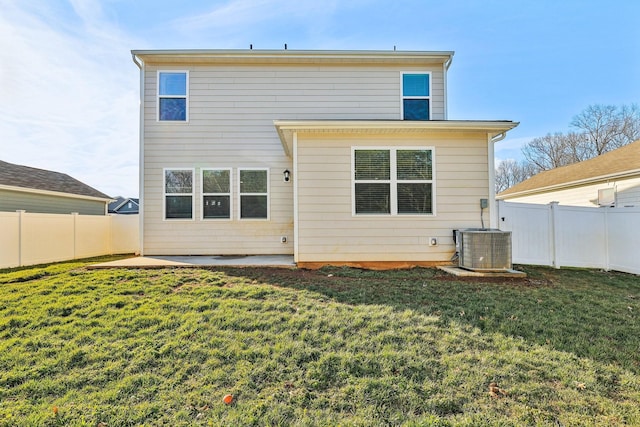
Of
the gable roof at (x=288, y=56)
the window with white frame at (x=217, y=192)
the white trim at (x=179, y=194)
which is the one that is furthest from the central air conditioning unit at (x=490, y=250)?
the white trim at (x=179, y=194)

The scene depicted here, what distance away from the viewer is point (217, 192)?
7.93 metres

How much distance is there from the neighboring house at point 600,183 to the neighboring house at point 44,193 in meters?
20.8

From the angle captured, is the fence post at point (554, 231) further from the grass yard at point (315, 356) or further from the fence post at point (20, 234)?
the fence post at point (20, 234)

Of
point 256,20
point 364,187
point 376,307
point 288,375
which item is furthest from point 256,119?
point 288,375

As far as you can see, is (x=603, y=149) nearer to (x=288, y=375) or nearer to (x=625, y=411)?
(x=625, y=411)

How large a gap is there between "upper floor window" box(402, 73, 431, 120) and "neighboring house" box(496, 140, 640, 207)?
6.62 m

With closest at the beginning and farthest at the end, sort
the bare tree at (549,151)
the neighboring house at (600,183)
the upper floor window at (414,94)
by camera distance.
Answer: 1. the upper floor window at (414,94)
2. the neighboring house at (600,183)
3. the bare tree at (549,151)

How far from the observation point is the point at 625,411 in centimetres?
188

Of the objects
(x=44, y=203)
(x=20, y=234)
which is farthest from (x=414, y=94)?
(x=44, y=203)

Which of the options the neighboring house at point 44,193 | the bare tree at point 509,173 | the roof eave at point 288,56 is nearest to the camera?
the roof eave at point 288,56

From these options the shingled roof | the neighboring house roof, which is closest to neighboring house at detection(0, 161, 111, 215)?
the shingled roof

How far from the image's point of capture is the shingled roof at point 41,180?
10867 mm

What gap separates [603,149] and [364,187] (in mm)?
25585

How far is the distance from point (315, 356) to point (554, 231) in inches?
282
